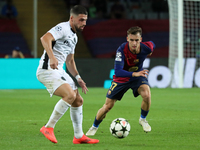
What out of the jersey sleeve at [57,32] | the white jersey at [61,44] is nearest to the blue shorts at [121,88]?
the white jersey at [61,44]

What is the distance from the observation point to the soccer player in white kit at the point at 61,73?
5258 millimetres

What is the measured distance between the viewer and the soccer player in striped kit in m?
6.33

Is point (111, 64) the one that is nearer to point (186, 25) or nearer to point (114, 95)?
point (186, 25)

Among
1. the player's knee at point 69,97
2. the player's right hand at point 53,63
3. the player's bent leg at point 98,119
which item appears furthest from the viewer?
the player's bent leg at point 98,119

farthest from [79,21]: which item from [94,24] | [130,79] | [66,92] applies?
[94,24]

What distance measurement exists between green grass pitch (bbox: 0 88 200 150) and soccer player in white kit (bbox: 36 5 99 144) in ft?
0.83

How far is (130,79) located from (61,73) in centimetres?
146

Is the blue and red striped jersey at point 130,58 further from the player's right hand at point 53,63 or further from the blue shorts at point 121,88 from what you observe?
the player's right hand at point 53,63

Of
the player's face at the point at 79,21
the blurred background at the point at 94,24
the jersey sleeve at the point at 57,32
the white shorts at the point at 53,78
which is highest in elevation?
the player's face at the point at 79,21

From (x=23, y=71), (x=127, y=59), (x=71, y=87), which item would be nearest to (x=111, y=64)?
(x=23, y=71)

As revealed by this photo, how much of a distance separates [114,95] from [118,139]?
0.86 m

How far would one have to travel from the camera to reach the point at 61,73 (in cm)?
546

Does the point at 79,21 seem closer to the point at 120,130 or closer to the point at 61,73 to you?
the point at 61,73

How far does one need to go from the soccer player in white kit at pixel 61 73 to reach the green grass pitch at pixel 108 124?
25cm
